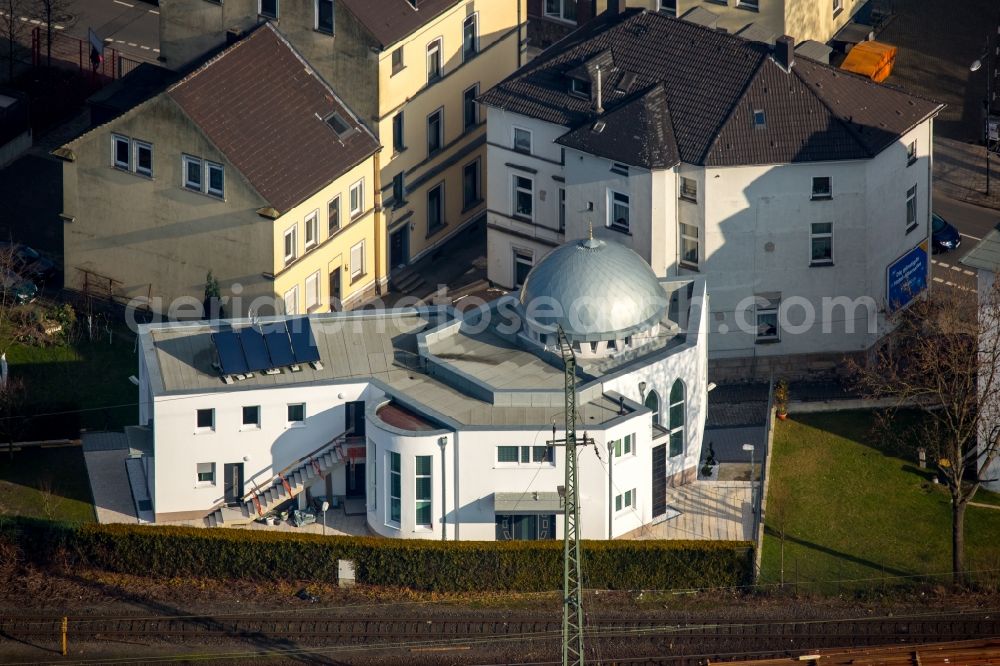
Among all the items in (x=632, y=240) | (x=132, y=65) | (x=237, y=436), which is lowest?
(x=237, y=436)

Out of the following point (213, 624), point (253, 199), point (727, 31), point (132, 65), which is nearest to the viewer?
point (213, 624)

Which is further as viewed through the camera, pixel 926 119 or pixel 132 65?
pixel 132 65

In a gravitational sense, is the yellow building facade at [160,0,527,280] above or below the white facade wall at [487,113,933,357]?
above

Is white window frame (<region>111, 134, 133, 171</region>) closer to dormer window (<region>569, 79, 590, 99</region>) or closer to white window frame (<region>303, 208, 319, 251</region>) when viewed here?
white window frame (<region>303, 208, 319, 251</region>)

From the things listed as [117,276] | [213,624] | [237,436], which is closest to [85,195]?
[117,276]

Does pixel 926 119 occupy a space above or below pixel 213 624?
above

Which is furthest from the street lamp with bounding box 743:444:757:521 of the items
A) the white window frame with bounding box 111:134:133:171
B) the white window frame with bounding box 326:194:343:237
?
the white window frame with bounding box 111:134:133:171

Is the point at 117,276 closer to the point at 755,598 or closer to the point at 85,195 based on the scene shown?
the point at 85,195
